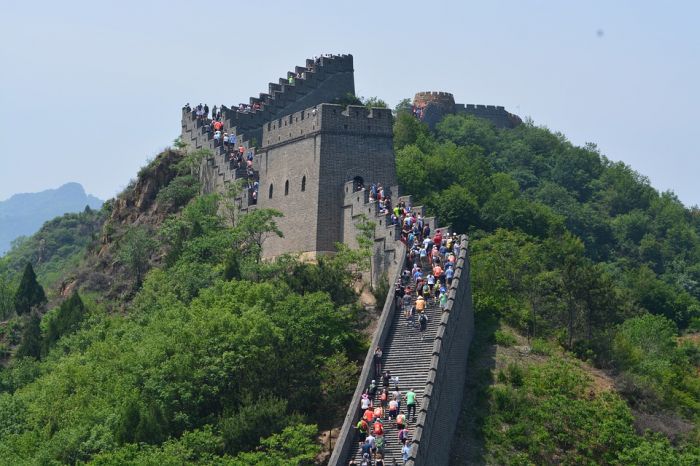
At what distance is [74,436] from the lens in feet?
172

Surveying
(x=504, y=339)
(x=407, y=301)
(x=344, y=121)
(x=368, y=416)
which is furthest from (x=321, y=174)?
(x=368, y=416)

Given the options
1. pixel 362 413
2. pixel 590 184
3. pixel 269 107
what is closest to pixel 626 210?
pixel 590 184

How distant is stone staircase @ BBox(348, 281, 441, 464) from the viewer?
46.8m

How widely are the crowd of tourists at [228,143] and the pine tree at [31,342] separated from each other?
12115 mm

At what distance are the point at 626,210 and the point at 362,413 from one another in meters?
62.1

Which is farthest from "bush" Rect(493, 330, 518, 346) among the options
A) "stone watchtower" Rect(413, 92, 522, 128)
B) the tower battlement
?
"stone watchtower" Rect(413, 92, 522, 128)

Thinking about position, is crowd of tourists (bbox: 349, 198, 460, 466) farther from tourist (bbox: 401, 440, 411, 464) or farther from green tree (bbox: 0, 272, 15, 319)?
green tree (bbox: 0, 272, 15, 319)

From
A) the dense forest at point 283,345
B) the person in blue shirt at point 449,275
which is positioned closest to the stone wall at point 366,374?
the dense forest at point 283,345

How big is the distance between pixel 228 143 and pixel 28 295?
44.2 feet

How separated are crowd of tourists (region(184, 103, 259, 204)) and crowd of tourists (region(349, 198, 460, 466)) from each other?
10.2 meters

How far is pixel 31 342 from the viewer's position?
69938 millimetres

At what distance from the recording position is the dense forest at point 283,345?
51.2 m

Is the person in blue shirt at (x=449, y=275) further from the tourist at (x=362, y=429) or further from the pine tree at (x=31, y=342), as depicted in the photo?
the pine tree at (x=31, y=342)

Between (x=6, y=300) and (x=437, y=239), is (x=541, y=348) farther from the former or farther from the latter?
(x=6, y=300)
